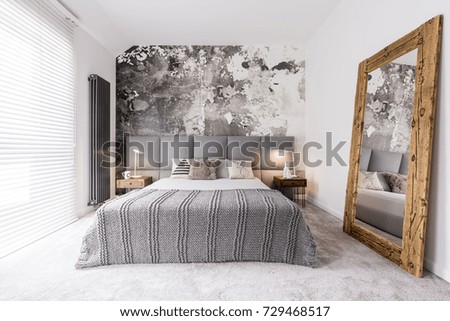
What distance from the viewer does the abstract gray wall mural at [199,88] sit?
15.5 feet

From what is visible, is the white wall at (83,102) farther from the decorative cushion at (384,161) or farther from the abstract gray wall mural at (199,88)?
the decorative cushion at (384,161)

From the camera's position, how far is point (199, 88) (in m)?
4.72

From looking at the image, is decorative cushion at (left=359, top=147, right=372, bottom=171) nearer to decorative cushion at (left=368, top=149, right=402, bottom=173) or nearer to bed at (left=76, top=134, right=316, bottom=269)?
decorative cushion at (left=368, top=149, right=402, bottom=173)

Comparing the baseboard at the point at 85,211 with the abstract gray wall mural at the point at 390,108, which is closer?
the abstract gray wall mural at the point at 390,108

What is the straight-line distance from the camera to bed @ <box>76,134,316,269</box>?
2148mm

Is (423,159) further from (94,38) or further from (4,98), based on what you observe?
(94,38)

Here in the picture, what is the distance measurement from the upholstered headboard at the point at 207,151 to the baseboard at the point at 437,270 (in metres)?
2.75

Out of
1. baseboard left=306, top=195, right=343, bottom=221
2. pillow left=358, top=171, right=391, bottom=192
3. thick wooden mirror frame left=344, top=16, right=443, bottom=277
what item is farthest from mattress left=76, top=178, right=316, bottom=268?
baseboard left=306, top=195, right=343, bottom=221

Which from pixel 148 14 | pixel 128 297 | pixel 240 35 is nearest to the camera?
pixel 128 297

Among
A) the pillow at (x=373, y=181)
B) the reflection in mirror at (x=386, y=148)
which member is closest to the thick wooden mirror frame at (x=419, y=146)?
the reflection in mirror at (x=386, y=148)

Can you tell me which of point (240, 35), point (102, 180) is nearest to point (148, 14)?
point (240, 35)

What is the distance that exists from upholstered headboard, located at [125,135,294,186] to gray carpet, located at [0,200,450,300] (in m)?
2.37

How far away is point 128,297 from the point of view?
1689 millimetres
